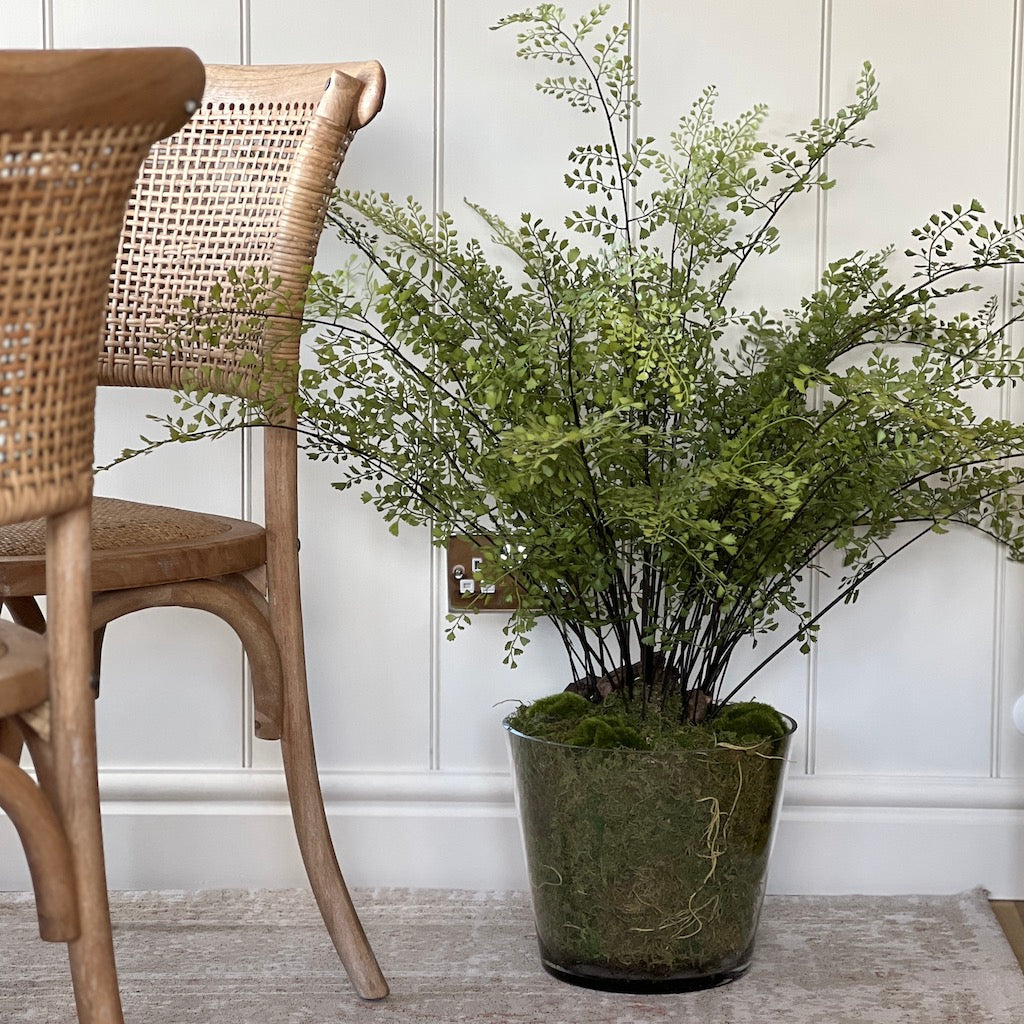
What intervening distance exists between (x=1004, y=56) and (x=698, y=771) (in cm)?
90

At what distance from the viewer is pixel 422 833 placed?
1599mm

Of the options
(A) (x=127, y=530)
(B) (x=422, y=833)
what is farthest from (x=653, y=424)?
(B) (x=422, y=833)

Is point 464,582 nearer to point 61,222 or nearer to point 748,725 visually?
point 748,725

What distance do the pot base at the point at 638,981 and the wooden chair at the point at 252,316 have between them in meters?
0.20

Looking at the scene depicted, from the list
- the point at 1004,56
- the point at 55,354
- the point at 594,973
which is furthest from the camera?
the point at 1004,56

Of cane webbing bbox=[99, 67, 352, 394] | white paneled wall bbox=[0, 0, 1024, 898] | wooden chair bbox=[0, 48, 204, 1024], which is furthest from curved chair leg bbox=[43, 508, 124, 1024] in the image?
white paneled wall bbox=[0, 0, 1024, 898]

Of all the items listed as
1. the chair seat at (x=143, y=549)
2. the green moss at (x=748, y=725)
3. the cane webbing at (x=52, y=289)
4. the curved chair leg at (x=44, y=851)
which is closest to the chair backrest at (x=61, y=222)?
the cane webbing at (x=52, y=289)

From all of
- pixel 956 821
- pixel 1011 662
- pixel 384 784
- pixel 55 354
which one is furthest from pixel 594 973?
pixel 55 354

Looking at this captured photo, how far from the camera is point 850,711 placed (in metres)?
1.59

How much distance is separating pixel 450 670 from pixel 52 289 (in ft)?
3.14

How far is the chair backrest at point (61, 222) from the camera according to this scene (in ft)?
2.13

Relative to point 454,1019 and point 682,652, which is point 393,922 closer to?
point 454,1019

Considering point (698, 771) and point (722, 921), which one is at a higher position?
point (698, 771)

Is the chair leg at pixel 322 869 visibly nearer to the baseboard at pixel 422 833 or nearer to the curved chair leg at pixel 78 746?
the baseboard at pixel 422 833
